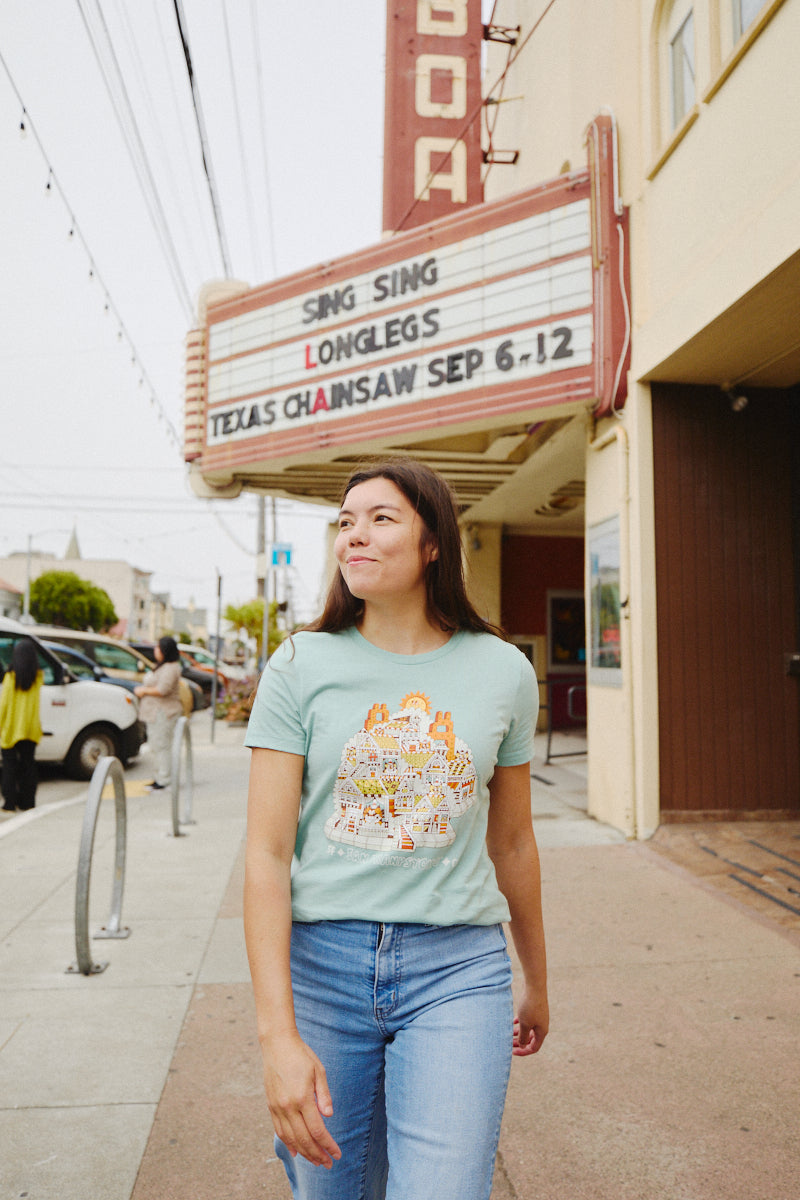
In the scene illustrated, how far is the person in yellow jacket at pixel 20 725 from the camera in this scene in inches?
309

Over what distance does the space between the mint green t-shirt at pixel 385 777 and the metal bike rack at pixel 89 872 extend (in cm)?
252

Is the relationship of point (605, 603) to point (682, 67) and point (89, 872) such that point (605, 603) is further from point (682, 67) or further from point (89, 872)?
point (89, 872)

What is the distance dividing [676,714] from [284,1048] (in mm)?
5455

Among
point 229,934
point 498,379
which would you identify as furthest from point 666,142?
point 229,934

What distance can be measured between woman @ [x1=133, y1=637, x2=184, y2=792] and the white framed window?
21.2 feet

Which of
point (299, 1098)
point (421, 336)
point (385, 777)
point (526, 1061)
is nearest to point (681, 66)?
point (421, 336)

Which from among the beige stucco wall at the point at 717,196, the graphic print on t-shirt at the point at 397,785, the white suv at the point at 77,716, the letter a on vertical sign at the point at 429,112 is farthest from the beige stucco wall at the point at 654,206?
the white suv at the point at 77,716

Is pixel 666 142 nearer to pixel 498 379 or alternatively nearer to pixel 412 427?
pixel 498 379

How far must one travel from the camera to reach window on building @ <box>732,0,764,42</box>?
5.17 meters

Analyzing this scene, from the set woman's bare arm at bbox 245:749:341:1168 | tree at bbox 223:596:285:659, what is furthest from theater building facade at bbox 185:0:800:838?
tree at bbox 223:596:285:659

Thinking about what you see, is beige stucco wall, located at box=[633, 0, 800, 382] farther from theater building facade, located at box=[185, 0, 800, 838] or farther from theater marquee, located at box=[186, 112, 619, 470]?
theater marquee, located at box=[186, 112, 619, 470]

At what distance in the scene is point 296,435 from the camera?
29.3 ft

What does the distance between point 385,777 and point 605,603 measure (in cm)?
584

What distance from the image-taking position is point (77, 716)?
10.1 meters
